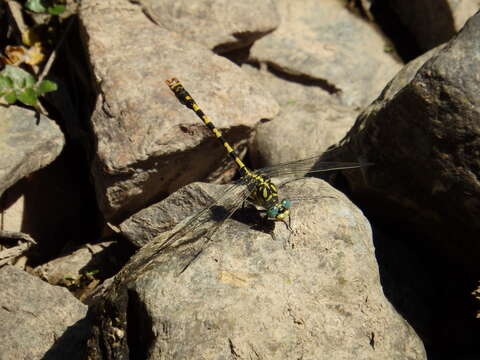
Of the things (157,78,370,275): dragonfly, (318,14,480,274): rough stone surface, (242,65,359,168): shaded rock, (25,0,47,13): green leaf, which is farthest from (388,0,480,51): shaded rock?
(25,0,47,13): green leaf

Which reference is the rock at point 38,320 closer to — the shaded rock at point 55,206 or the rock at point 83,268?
the rock at point 83,268

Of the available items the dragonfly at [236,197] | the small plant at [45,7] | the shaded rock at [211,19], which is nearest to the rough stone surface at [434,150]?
the dragonfly at [236,197]

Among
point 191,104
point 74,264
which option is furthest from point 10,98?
point 191,104

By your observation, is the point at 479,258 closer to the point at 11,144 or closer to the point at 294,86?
the point at 294,86

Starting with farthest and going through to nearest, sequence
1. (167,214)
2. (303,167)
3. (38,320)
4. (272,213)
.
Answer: (303,167) → (167,214) → (38,320) → (272,213)

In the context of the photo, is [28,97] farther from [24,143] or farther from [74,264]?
[74,264]

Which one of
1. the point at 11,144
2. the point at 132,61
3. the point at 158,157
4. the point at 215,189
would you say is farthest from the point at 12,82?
the point at 215,189

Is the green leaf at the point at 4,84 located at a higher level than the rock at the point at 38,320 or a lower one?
higher
